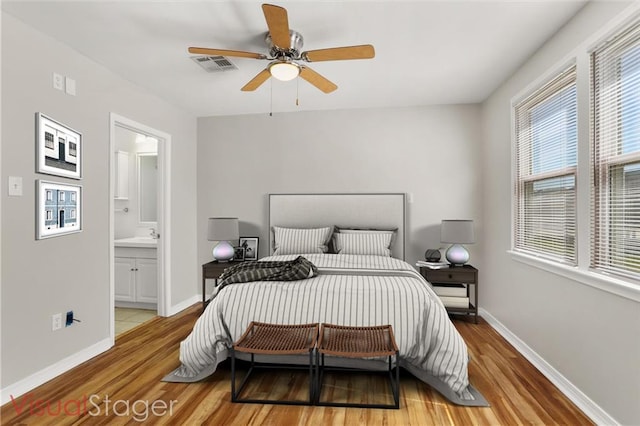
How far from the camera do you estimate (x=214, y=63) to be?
2.81 metres

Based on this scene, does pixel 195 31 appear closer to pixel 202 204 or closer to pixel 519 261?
pixel 202 204

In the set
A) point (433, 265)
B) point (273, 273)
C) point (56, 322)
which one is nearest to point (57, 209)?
point (56, 322)

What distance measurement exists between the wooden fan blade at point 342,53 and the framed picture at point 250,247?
104 inches

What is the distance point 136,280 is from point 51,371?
1749 millimetres

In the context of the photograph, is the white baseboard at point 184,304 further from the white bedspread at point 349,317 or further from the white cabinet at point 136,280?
the white bedspread at point 349,317

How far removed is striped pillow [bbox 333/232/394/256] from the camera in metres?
3.69

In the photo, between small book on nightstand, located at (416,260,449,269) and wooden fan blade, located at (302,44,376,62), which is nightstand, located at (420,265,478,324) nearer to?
small book on nightstand, located at (416,260,449,269)

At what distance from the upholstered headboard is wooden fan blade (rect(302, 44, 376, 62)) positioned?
2.14m

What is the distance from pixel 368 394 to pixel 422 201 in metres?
2.53

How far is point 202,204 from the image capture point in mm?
4508

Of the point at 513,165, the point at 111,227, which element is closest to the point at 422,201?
the point at 513,165

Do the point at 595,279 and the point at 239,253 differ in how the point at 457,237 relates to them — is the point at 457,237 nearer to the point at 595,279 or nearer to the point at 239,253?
the point at 595,279

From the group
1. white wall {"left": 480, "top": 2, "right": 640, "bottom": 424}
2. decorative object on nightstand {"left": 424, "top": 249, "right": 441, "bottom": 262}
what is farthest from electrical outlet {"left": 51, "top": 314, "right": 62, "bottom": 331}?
white wall {"left": 480, "top": 2, "right": 640, "bottom": 424}

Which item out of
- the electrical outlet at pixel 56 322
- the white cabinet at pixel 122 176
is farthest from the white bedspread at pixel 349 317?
the white cabinet at pixel 122 176
